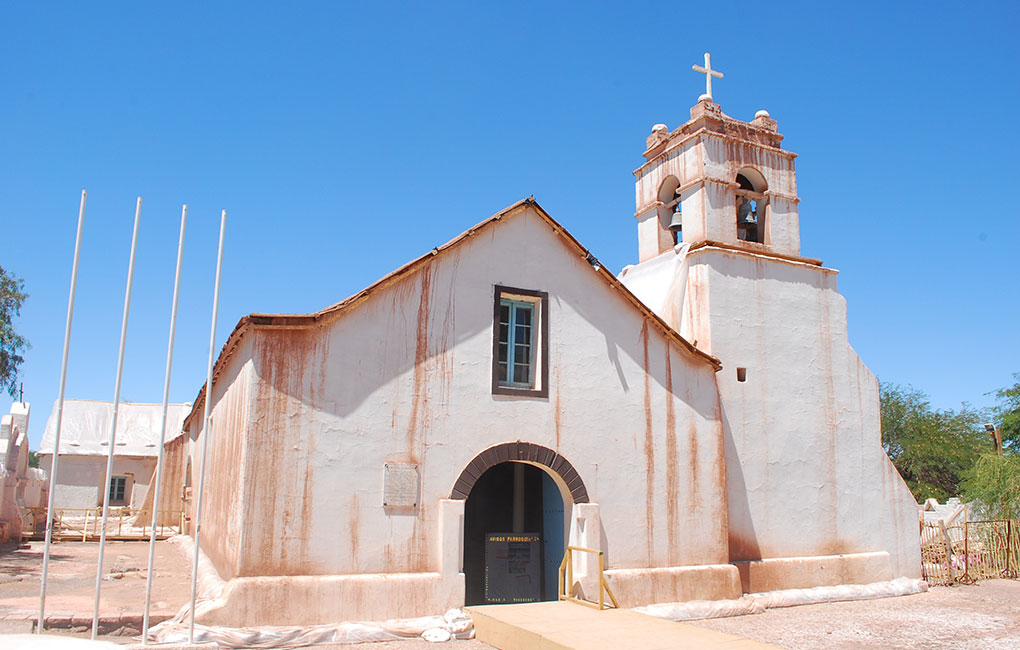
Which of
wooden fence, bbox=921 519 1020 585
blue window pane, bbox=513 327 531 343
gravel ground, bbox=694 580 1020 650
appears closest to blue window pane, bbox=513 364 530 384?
blue window pane, bbox=513 327 531 343

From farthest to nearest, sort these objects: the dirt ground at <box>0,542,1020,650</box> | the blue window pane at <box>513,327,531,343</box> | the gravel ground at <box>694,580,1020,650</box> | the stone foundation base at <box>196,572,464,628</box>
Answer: the blue window pane at <box>513,327,531,343</box> < the gravel ground at <box>694,580,1020,650</box> < the dirt ground at <box>0,542,1020,650</box> < the stone foundation base at <box>196,572,464,628</box>

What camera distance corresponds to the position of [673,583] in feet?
40.9

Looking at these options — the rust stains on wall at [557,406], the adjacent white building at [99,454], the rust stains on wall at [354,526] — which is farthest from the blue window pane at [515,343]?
the adjacent white building at [99,454]

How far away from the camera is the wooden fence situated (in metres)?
Result: 17.1

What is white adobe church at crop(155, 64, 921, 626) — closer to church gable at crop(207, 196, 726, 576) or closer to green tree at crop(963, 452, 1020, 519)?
church gable at crop(207, 196, 726, 576)

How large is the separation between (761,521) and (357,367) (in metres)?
8.15

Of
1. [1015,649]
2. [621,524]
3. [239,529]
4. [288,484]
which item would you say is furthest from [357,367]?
[1015,649]

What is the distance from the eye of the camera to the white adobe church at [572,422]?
34.4 ft

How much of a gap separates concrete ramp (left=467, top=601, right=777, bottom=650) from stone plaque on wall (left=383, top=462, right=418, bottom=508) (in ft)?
5.77

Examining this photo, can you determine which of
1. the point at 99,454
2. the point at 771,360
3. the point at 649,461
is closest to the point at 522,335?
the point at 649,461

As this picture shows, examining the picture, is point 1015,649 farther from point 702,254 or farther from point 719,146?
point 719,146

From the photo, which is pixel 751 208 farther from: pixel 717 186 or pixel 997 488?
pixel 997 488

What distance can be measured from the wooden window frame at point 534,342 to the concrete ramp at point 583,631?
10.2 feet

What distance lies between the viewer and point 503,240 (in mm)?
12430
